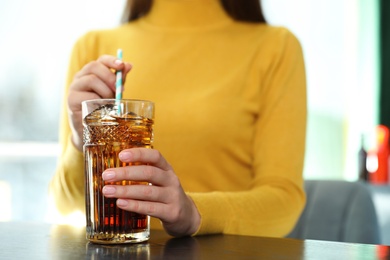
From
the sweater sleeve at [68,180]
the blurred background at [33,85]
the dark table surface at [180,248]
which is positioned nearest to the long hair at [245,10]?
the sweater sleeve at [68,180]

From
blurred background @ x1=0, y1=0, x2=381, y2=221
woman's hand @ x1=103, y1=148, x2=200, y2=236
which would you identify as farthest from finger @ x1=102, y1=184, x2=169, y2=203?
blurred background @ x1=0, y1=0, x2=381, y2=221

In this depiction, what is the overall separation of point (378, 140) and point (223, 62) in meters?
2.01

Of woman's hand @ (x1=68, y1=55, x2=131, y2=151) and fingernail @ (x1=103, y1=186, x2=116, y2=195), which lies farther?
woman's hand @ (x1=68, y1=55, x2=131, y2=151)

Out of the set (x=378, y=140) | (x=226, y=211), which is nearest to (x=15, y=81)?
(x=378, y=140)

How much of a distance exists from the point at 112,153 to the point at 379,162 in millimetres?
2738

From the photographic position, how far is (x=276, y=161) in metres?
1.44

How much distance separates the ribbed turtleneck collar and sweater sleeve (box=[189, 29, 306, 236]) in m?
0.19

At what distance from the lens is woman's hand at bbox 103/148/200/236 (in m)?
0.82

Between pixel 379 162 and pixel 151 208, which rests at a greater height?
pixel 151 208

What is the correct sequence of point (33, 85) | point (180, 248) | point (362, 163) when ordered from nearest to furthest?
point (180, 248) → point (33, 85) → point (362, 163)

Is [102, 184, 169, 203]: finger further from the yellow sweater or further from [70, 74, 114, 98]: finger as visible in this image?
the yellow sweater

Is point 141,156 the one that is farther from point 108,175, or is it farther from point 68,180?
point 68,180

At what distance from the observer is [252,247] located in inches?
32.2

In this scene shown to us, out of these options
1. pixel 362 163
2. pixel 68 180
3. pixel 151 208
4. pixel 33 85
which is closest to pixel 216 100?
pixel 68 180
